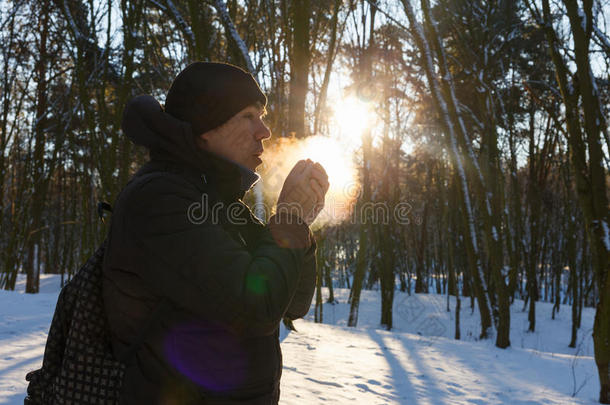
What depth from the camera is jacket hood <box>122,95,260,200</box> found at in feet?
3.74

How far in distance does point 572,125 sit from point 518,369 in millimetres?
3393

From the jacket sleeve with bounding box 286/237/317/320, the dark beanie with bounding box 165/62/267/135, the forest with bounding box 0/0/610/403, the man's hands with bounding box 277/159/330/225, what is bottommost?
the jacket sleeve with bounding box 286/237/317/320

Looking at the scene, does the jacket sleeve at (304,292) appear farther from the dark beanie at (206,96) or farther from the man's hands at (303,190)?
the dark beanie at (206,96)

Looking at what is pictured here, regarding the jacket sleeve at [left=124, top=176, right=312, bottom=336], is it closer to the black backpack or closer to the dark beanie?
the black backpack

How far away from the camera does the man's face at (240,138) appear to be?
122 cm

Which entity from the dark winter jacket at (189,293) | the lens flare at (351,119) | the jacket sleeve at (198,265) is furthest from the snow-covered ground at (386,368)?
the lens flare at (351,119)

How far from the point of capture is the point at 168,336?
101 centimetres

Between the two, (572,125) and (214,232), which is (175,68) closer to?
(572,125)

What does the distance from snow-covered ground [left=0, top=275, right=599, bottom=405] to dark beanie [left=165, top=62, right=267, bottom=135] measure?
2.71 m

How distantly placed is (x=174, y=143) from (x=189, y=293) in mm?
381

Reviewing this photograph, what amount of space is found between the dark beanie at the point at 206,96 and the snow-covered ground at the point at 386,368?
271 cm

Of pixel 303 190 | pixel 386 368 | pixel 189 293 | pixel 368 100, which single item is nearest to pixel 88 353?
pixel 189 293

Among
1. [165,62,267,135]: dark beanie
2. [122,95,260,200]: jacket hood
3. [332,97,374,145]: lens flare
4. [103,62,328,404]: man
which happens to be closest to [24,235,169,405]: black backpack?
[103,62,328,404]: man

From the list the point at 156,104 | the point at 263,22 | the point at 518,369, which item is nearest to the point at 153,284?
the point at 156,104
